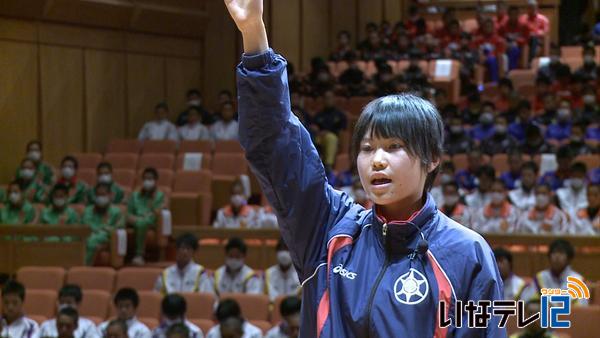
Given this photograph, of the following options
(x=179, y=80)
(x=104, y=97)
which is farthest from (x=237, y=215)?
(x=179, y=80)

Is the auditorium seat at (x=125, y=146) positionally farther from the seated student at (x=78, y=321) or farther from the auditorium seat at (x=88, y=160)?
the seated student at (x=78, y=321)

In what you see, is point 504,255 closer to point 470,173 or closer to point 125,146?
point 470,173

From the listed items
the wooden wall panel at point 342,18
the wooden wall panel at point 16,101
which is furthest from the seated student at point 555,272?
the wooden wall panel at point 342,18

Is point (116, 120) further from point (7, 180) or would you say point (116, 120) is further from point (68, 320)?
point (68, 320)

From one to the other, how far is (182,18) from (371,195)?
36.0ft

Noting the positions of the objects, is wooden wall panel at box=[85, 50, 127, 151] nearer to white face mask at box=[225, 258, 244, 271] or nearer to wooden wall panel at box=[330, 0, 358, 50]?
wooden wall panel at box=[330, 0, 358, 50]

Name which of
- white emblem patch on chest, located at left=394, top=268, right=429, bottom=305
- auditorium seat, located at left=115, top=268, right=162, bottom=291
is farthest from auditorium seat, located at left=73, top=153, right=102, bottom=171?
white emblem patch on chest, located at left=394, top=268, right=429, bottom=305

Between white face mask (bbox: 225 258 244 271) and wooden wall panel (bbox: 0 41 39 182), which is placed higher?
wooden wall panel (bbox: 0 41 39 182)

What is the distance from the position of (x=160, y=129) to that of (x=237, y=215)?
9.50ft

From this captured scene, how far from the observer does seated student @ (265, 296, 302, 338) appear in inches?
235

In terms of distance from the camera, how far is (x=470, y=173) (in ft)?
28.9

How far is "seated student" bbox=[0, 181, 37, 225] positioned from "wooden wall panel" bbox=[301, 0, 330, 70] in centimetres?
619

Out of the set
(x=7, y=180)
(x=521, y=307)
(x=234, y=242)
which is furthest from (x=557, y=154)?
(x=521, y=307)

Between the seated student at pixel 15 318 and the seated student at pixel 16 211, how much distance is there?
2199 millimetres
